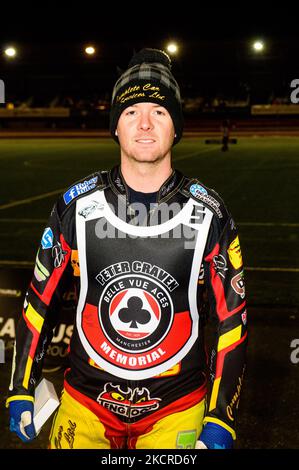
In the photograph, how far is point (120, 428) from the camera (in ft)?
7.38

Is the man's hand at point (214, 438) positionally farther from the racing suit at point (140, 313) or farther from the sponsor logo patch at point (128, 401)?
the sponsor logo patch at point (128, 401)

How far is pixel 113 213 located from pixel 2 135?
3992 cm

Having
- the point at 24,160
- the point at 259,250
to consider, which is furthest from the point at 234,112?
the point at 259,250

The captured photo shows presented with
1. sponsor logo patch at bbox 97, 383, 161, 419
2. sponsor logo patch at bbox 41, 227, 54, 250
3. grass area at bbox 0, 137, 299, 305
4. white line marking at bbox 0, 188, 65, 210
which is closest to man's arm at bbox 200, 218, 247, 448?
sponsor logo patch at bbox 97, 383, 161, 419

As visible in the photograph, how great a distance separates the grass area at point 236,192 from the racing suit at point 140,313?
4.02 meters

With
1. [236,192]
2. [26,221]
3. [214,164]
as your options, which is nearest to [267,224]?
[236,192]

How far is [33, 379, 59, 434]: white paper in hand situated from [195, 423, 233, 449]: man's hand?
0.55 m

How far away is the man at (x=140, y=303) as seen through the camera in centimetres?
224

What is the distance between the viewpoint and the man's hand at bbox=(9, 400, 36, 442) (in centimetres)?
219

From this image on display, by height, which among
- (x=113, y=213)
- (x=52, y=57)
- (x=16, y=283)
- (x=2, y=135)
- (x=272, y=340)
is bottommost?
(x=272, y=340)

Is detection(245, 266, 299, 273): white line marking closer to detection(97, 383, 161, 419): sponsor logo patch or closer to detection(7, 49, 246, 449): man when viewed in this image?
detection(7, 49, 246, 449): man

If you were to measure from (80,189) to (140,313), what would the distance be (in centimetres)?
56

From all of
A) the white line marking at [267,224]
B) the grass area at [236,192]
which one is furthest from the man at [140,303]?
A: the white line marking at [267,224]

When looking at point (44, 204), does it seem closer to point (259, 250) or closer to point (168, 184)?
point (259, 250)
